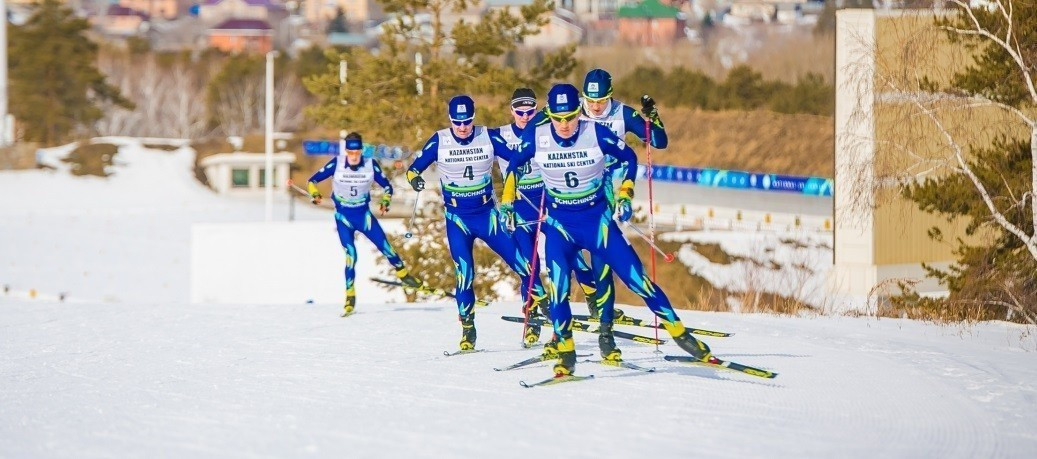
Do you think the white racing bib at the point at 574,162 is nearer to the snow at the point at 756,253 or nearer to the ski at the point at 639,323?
the ski at the point at 639,323

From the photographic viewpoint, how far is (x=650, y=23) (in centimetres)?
14550

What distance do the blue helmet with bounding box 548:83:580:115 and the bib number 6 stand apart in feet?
1.53

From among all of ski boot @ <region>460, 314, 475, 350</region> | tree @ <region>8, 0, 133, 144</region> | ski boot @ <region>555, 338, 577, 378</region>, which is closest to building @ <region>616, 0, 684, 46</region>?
tree @ <region>8, 0, 133, 144</region>

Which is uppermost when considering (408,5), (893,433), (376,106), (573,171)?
(408,5)

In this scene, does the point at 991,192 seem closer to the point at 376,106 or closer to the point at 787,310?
the point at 787,310

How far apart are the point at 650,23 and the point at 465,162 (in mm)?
131251

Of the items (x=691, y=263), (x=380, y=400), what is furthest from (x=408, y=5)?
(x=380, y=400)

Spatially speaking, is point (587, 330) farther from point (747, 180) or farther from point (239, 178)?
point (239, 178)

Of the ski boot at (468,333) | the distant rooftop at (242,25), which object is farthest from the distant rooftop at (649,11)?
the ski boot at (468,333)

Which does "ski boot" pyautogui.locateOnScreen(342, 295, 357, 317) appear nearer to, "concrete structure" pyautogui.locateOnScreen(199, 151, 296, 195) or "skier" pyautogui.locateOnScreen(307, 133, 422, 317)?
"skier" pyautogui.locateOnScreen(307, 133, 422, 317)

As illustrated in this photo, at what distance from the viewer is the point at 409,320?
754 inches

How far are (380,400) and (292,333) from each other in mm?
5331

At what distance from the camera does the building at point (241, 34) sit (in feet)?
610

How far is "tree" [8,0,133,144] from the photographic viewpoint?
270ft
